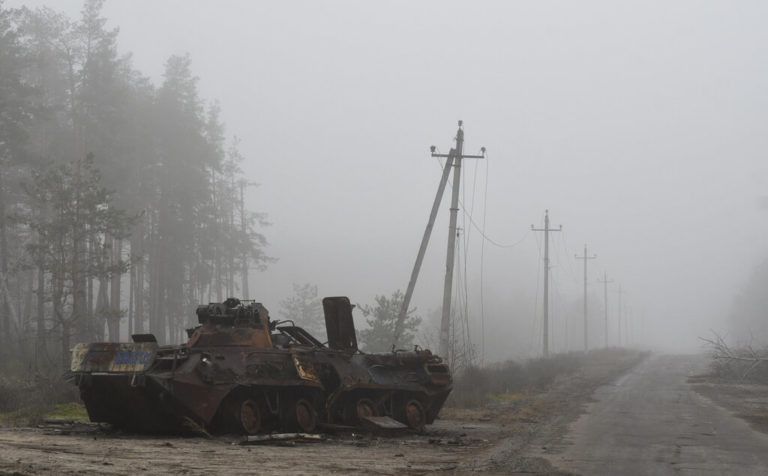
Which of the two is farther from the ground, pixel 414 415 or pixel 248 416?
pixel 248 416

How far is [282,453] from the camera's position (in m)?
12.2

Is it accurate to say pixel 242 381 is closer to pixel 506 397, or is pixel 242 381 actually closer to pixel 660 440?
pixel 660 440

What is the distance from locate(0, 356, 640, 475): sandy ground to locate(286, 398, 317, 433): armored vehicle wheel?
0.47m

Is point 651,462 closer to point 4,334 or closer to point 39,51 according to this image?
point 4,334

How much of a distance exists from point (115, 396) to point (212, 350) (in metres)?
1.72

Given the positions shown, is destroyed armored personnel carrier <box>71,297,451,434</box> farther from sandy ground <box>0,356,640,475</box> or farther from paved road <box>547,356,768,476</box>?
paved road <box>547,356,768,476</box>

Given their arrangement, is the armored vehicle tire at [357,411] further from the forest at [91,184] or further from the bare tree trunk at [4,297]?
the bare tree trunk at [4,297]

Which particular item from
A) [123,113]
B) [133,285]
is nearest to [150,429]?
[123,113]

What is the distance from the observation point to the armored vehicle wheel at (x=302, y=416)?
15531 mm

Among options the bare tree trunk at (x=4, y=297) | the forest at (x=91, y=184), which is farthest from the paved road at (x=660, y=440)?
the bare tree trunk at (x=4, y=297)

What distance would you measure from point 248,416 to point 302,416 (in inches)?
47.8

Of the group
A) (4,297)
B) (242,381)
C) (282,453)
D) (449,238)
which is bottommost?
(282,453)

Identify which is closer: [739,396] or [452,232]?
[739,396]

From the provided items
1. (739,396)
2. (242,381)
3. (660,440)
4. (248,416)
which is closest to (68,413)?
(248,416)
